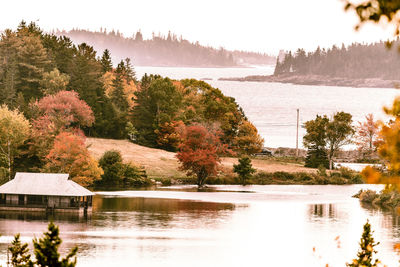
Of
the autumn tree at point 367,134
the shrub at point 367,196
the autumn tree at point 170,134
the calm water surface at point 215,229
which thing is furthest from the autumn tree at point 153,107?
the shrub at point 367,196

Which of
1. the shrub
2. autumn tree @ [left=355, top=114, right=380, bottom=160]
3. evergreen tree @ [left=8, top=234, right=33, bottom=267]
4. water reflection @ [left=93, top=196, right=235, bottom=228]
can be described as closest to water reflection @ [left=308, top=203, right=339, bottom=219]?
the shrub

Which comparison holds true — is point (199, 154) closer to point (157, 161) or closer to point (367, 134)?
point (157, 161)

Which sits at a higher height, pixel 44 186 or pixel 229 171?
pixel 229 171

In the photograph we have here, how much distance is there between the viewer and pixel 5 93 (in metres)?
106

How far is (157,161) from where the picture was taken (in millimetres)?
98812

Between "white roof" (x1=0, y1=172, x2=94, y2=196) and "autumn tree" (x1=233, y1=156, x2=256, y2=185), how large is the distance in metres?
32.6

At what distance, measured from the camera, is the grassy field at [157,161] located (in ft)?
310

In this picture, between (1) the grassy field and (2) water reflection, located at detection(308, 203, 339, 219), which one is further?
(1) the grassy field

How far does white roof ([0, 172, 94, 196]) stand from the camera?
208 feet

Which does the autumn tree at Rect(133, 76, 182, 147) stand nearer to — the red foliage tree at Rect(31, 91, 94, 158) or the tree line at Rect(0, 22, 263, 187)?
the tree line at Rect(0, 22, 263, 187)

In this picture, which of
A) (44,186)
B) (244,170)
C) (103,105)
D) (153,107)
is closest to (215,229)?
(44,186)

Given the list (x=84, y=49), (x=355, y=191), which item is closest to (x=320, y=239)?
(x=355, y=191)

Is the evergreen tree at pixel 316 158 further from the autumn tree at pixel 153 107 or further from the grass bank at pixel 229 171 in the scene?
the autumn tree at pixel 153 107

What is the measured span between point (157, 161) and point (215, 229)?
1721 inches
